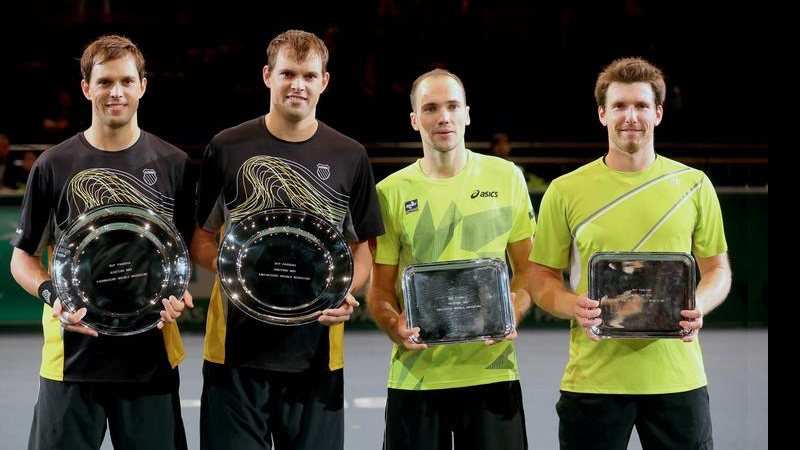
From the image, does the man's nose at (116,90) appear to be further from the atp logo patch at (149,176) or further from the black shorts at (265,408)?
the black shorts at (265,408)

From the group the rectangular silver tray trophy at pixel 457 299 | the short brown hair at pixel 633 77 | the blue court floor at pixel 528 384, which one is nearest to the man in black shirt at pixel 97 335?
the rectangular silver tray trophy at pixel 457 299

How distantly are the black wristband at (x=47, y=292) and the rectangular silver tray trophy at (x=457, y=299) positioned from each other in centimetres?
115

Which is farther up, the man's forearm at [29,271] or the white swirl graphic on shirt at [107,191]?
the white swirl graphic on shirt at [107,191]

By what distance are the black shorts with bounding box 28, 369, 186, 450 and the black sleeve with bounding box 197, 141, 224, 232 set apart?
0.59 metres

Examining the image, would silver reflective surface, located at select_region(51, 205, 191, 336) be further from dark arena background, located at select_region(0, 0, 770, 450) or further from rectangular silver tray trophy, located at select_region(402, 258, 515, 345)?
dark arena background, located at select_region(0, 0, 770, 450)

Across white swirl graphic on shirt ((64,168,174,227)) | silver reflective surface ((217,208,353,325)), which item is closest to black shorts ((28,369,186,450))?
silver reflective surface ((217,208,353,325))

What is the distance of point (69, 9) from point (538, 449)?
31.1 ft

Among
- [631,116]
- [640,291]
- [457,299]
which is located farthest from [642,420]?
[631,116]

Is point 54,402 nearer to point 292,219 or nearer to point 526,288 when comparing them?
point 292,219

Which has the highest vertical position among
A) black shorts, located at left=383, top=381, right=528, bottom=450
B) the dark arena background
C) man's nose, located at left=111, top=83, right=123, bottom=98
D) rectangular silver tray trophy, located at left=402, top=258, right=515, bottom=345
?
the dark arena background

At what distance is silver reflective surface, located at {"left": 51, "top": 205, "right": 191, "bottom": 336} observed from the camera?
354 centimetres

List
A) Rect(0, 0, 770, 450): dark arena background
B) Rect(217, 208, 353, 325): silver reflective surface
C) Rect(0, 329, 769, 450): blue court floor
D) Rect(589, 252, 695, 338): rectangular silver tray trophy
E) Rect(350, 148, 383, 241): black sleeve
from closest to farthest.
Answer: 1. Rect(589, 252, 695, 338): rectangular silver tray trophy
2. Rect(217, 208, 353, 325): silver reflective surface
3. Rect(350, 148, 383, 241): black sleeve
4. Rect(0, 329, 769, 450): blue court floor
5. Rect(0, 0, 770, 450): dark arena background

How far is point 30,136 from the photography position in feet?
37.0

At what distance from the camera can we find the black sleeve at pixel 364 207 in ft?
12.2
